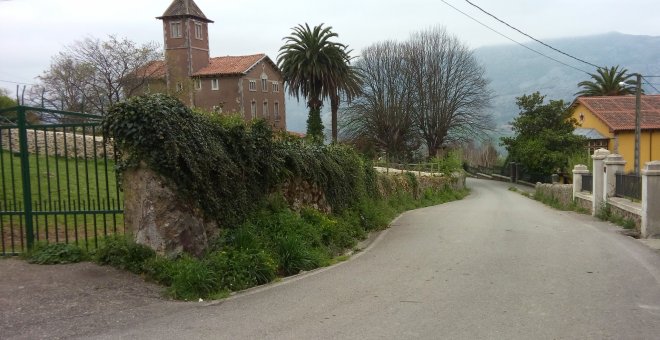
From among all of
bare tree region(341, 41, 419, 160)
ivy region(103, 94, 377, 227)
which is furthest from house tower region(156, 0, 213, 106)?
ivy region(103, 94, 377, 227)

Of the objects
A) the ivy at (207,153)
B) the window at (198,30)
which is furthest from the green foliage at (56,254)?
the window at (198,30)

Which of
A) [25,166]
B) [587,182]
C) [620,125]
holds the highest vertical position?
[620,125]

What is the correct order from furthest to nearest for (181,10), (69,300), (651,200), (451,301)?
(181,10), (651,200), (451,301), (69,300)

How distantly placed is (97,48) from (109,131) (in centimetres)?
3258

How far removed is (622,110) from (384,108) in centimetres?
2450

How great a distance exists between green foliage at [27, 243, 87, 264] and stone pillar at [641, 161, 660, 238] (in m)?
11.9

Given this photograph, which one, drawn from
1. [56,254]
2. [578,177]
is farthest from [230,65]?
[56,254]

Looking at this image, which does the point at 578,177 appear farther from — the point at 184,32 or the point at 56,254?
the point at 184,32

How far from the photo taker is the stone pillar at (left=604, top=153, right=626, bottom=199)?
16.8 m

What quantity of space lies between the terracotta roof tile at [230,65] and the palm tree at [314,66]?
2126cm

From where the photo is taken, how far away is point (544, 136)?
50625 millimetres

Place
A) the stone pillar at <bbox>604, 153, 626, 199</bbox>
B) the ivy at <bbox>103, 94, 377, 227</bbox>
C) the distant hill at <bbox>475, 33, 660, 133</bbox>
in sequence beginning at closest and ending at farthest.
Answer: the ivy at <bbox>103, 94, 377, 227</bbox>, the stone pillar at <bbox>604, 153, 626, 199</bbox>, the distant hill at <bbox>475, 33, 660, 133</bbox>

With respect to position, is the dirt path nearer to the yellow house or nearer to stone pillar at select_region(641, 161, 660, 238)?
stone pillar at select_region(641, 161, 660, 238)

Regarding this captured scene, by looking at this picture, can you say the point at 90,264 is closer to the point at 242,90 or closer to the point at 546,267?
the point at 546,267
